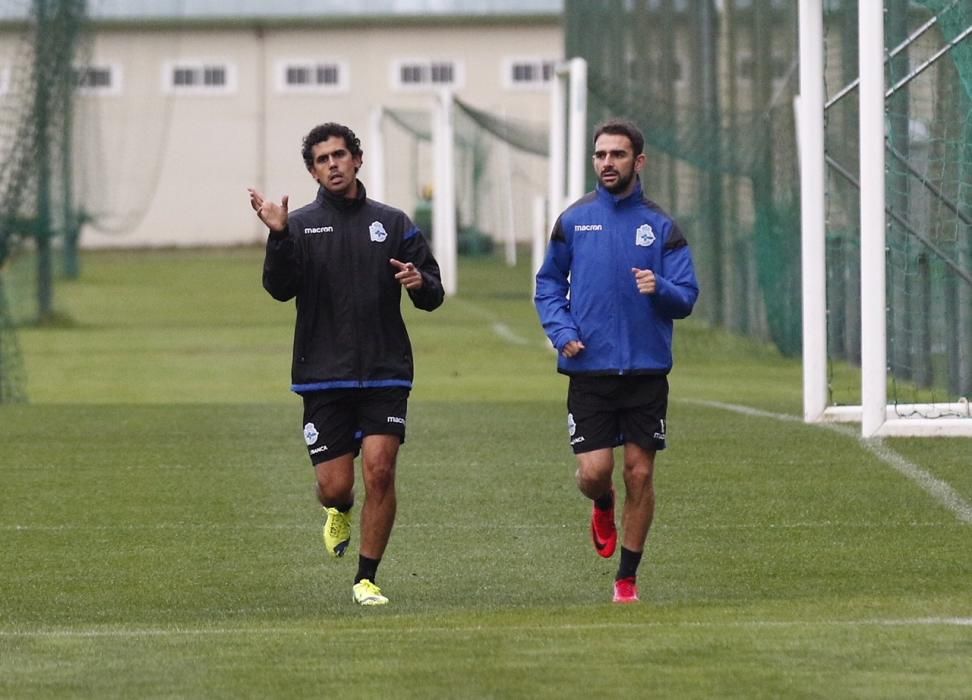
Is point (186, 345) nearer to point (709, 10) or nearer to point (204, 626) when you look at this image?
point (709, 10)

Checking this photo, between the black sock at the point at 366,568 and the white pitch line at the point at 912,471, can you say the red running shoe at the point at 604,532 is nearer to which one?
the black sock at the point at 366,568

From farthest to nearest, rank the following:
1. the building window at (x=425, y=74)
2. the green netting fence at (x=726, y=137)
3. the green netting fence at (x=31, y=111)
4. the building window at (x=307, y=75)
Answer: the building window at (x=425, y=74), the building window at (x=307, y=75), the green netting fence at (x=726, y=137), the green netting fence at (x=31, y=111)

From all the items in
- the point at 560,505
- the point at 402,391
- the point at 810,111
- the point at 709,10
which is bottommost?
the point at 560,505

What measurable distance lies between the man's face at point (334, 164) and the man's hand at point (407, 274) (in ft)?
1.27

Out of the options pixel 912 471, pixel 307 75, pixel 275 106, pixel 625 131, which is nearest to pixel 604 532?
pixel 625 131

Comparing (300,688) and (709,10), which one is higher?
(709,10)

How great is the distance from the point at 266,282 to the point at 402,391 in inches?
28.1

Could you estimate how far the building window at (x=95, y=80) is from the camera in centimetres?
2975

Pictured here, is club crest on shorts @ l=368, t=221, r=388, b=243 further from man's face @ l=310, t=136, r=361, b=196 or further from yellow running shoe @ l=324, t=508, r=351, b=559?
yellow running shoe @ l=324, t=508, r=351, b=559

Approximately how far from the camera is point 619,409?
9.55m

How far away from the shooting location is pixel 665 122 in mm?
29906

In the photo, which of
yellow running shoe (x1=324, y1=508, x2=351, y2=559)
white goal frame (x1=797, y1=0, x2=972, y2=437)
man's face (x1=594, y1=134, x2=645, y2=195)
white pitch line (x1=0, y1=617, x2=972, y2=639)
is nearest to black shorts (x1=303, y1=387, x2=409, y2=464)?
yellow running shoe (x1=324, y1=508, x2=351, y2=559)

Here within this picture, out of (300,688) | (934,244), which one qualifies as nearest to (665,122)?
(934,244)

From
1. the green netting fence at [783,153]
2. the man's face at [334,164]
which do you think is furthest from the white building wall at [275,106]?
the man's face at [334,164]
